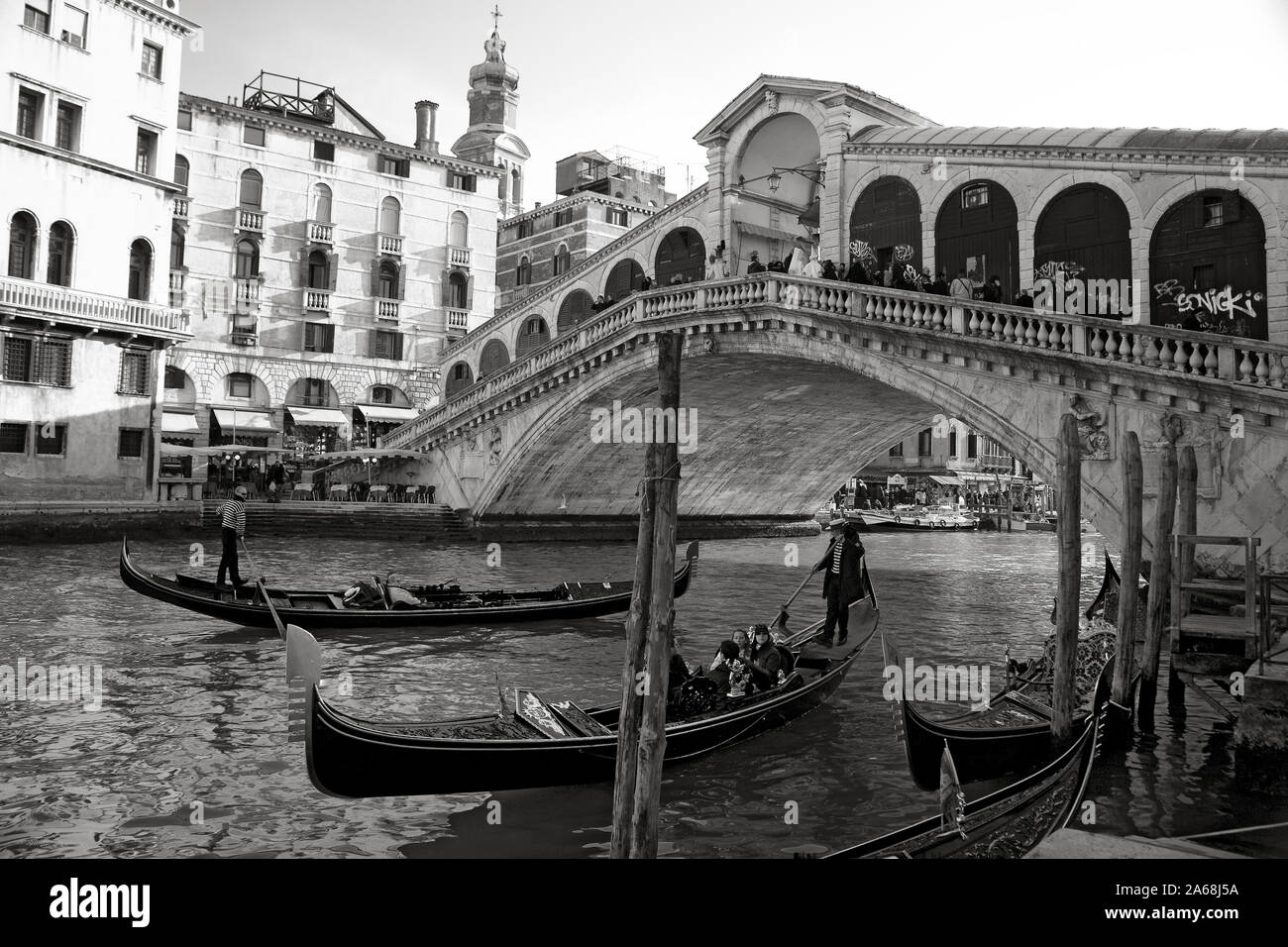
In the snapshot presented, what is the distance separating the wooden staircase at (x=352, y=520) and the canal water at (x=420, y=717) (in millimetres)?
7450

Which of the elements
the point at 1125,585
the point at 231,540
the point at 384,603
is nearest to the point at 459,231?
the point at 231,540

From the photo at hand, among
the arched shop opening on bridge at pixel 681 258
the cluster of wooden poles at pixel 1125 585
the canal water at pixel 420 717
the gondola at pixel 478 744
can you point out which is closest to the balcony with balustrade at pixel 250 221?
the arched shop opening on bridge at pixel 681 258

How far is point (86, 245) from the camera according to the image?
65.2 ft

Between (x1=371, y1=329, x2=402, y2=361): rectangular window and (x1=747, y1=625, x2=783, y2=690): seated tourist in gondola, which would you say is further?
(x1=371, y1=329, x2=402, y2=361): rectangular window

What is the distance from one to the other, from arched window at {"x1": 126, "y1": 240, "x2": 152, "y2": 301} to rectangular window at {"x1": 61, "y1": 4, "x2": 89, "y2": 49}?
4205 millimetres

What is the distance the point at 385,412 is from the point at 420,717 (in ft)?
73.6

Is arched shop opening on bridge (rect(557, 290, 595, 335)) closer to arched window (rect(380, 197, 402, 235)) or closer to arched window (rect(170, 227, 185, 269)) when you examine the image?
arched window (rect(380, 197, 402, 235))

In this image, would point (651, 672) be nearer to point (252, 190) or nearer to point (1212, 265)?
point (1212, 265)

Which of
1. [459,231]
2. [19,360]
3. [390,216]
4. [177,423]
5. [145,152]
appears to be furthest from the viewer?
[459,231]

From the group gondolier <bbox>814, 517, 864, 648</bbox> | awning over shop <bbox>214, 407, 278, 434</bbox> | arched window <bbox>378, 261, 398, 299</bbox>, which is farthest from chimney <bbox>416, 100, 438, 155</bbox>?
gondolier <bbox>814, 517, 864, 648</bbox>

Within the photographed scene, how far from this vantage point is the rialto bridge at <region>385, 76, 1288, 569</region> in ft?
35.9

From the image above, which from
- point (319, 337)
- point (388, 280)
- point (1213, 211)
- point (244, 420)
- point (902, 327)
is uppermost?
point (388, 280)

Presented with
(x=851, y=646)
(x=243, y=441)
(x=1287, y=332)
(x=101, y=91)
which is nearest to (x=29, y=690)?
(x=851, y=646)
